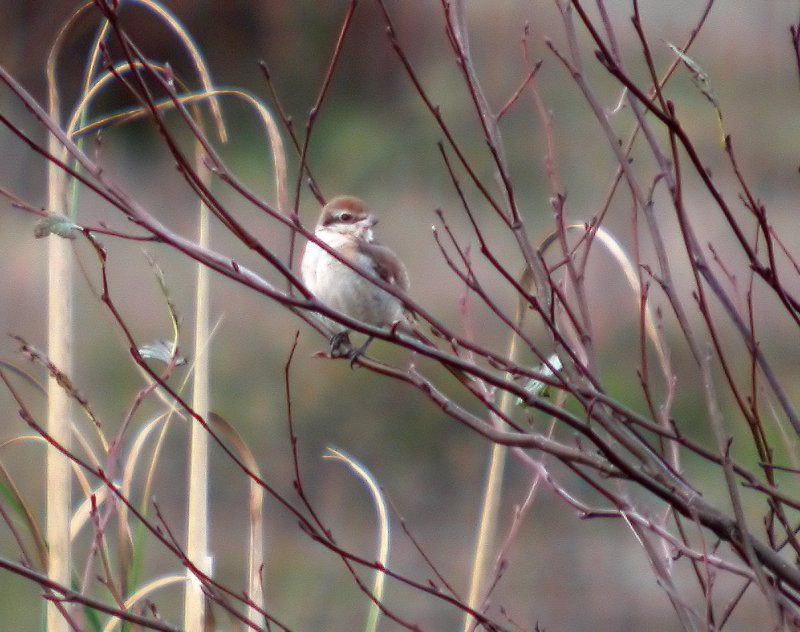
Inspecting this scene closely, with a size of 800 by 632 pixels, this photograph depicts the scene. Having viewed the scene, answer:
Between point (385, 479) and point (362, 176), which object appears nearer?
point (385, 479)

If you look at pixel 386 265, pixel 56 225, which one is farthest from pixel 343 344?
pixel 56 225

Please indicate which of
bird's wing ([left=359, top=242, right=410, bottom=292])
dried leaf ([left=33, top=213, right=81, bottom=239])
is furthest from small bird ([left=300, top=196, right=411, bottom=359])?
dried leaf ([left=33, top=213, right=81, bottom=239])

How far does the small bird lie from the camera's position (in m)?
2.12

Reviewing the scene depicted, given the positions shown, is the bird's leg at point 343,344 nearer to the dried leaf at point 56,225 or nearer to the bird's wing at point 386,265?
the bird's wing at point 386,265

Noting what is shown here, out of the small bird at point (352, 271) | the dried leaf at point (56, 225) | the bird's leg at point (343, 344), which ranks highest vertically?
the small bird at point (352, 271)

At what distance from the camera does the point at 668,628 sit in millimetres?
4270

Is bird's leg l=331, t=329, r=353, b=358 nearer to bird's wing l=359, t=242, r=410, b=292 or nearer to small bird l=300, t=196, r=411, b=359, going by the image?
small bird l=300, t=196, r=411, b=359

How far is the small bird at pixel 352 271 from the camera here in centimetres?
212

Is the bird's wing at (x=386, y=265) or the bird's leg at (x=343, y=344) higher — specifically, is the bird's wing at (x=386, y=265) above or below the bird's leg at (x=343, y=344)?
above

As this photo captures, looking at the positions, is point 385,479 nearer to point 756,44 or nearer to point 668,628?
point 668,628

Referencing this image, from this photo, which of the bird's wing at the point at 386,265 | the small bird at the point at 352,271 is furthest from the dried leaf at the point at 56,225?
the bird's wing at the point at 386,265

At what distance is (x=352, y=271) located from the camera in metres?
2.06

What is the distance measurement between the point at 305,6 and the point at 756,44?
2287mm

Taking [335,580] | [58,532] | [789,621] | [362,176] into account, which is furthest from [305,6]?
[789,621]
